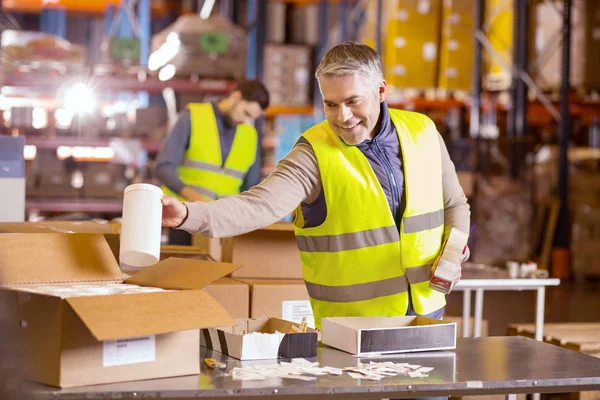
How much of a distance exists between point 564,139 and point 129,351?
9047 mm

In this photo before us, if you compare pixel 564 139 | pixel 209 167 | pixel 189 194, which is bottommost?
pixel 189 194

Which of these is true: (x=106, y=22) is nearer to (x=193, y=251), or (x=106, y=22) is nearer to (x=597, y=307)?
(x=597, y=307)

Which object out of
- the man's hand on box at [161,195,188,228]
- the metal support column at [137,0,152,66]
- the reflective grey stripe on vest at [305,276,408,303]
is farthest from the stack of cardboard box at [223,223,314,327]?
the metal support column at [137,0,152,66]

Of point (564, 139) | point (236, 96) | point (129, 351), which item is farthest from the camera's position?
point (564, 139)

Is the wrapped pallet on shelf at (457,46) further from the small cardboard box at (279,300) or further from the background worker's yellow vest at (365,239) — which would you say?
the background worker's yellow vest at (365,239)

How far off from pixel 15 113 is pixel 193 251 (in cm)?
521

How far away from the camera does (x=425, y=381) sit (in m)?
2.30

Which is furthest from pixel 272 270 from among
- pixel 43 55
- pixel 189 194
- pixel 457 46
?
pixel 457 46

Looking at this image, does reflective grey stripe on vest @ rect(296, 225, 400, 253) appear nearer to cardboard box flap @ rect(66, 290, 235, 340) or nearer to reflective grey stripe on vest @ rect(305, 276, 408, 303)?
reflective grey stripe on vest @ rect(305, 276, 408, 303)

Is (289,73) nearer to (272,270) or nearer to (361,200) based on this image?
(272,270)

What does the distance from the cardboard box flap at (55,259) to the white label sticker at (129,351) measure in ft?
1.23

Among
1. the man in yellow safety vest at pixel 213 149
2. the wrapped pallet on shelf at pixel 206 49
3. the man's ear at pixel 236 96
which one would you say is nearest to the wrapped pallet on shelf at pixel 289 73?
the wrapped pallet on shelf at pixel 206 49

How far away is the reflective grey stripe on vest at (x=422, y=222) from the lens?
9.28ft

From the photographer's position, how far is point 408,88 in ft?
37.2
